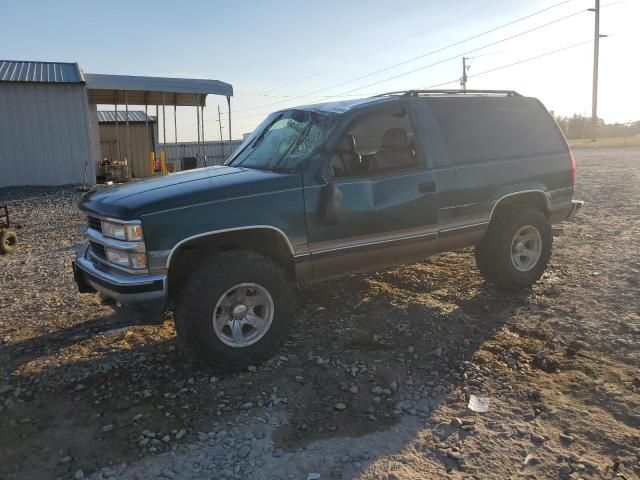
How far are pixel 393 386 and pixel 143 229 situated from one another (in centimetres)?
204

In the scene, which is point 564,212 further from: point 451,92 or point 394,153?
point 394,153

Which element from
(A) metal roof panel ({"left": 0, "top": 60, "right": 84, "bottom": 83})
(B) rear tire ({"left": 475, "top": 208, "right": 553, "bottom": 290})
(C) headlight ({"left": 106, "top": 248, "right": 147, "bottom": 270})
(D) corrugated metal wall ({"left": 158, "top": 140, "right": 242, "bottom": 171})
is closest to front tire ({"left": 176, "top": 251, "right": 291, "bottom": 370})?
(C) headlight ({"left": 106, "top": 248, "right": 147, "bottom": 270})

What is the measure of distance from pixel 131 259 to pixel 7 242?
560cm

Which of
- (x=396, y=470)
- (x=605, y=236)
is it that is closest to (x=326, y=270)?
(x=396, y=470)

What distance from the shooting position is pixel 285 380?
3.84 metres

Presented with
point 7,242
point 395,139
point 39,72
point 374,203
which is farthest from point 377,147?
point 39,72

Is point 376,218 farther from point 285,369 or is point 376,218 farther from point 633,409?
point 633,409

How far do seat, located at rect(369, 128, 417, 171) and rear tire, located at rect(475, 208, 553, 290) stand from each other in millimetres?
Result: 1304

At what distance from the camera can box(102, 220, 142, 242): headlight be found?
141 inches

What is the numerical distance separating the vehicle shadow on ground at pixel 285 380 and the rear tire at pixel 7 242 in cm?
388

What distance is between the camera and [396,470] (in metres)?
2.81

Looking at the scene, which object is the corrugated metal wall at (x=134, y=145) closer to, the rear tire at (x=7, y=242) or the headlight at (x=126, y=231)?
the rear tire at (x=7, y=242)

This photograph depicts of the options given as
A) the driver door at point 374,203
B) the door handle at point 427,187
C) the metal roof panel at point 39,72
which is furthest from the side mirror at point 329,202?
the metal roof panel at point 39,72

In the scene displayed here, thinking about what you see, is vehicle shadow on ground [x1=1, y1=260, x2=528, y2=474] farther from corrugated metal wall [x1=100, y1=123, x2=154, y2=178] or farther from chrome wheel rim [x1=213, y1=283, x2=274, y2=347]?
corrugated metal wall [x1=100, y1=123, x2=154, y2=178]
